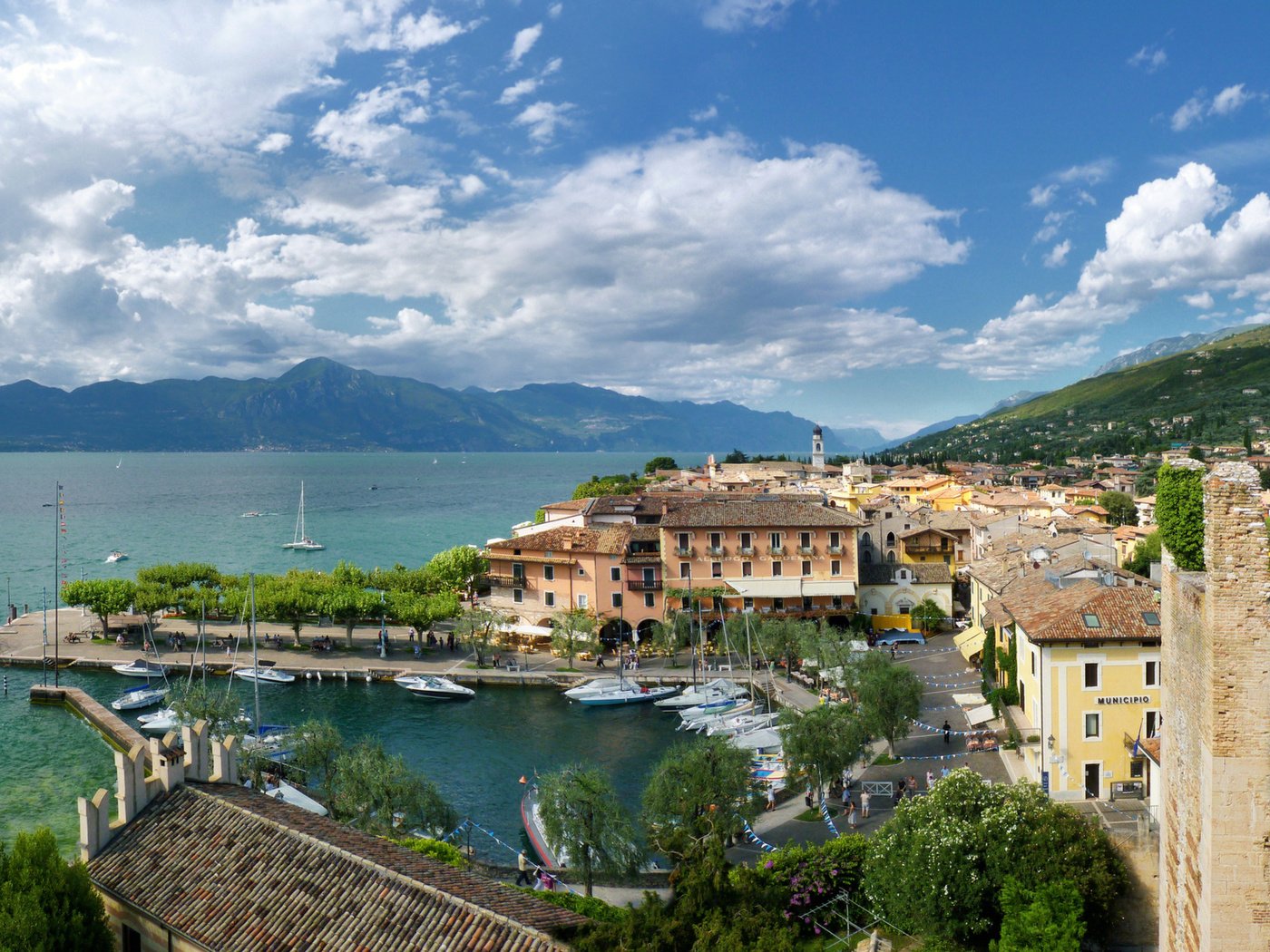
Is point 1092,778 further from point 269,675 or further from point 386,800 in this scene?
point 269,675

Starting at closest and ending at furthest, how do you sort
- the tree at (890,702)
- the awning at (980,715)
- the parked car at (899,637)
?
the tree at (890,702) < the awning at (980,715) < the parked car at (899,637)

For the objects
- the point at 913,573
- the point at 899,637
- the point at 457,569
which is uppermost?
the point at 913,573

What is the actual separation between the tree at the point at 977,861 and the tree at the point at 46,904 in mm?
16295

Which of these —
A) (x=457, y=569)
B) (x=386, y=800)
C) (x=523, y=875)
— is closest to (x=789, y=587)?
(x=457, y=569)

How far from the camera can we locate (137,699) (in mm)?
47875

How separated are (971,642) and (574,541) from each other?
2692cm

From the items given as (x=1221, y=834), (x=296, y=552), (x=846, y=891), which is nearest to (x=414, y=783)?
(x=846, y=891)

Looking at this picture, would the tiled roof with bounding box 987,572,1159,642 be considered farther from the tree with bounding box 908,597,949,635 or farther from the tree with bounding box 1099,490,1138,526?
the tree with bounding box 1099,490,1138,526

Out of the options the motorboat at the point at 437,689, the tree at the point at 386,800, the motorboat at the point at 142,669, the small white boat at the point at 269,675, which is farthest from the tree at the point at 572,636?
the tree at the point at 386,800

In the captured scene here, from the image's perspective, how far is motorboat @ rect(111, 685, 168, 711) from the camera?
47.2 m

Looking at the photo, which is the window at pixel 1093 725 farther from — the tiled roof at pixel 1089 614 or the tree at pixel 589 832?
the tree at pixel 589 832

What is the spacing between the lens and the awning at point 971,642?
1877 inches

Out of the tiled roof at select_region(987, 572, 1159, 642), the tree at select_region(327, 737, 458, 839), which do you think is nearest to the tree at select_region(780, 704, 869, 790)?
the tiled roof at select_region(987, 572, 1159, 642)

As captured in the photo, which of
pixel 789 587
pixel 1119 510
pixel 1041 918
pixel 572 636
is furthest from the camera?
pixel 1119 510
